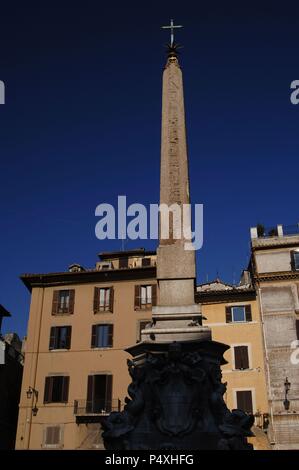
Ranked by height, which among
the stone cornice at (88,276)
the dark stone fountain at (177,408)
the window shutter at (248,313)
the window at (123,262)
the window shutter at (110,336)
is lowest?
the dark stone fountain at (177,408)

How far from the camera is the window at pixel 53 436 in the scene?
23.2 meters

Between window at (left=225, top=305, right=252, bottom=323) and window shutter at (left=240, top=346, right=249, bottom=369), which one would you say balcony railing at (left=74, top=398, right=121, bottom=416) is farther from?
window at (left=225, top=305, right=252, bottom=323)

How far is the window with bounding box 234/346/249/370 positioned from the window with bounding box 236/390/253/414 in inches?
42.0

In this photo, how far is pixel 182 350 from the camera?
320 inches

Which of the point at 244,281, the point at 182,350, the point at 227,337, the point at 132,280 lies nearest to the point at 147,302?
the point at 132,280

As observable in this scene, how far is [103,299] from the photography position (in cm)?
2608

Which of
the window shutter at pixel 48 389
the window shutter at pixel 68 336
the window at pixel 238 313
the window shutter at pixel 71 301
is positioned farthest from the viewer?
the window shutter at pixel 71 301

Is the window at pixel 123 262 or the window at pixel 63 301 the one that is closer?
the window at pixel 63 301

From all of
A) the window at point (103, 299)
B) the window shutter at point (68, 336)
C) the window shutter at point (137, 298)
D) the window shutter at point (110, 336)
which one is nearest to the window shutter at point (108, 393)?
the window shutter at point (110, 336)

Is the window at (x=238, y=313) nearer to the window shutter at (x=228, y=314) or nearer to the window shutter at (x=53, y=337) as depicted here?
the window shutter at (x=228, y=314)

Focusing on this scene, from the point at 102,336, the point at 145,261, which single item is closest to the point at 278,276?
the point at 145,261

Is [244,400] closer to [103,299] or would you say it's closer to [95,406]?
[95,406]

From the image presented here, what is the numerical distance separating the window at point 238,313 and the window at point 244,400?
327cm
